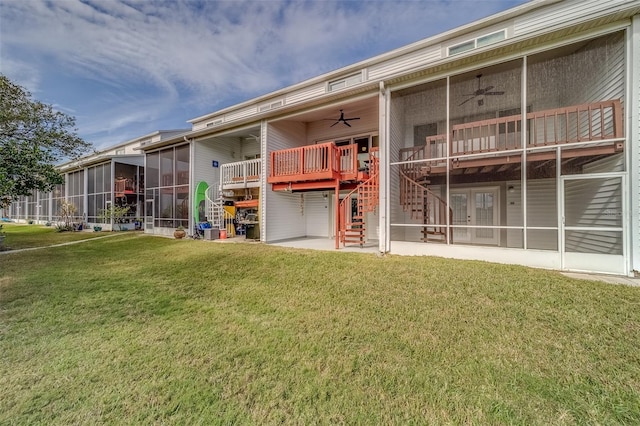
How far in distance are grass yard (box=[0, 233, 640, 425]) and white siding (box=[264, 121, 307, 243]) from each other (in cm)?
488

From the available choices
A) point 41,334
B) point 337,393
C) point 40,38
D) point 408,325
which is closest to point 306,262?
point 408,325

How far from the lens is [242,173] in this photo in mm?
11234

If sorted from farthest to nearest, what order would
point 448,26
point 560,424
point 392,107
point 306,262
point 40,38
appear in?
1. point 40,38
2. point 448,26
3. point 392,107
4. point 306,262
5. point 560,424

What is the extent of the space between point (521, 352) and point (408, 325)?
123cm

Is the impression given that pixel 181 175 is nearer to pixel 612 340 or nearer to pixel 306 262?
pixel 306 262

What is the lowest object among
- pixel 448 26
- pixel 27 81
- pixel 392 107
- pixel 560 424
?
pixel 560 424

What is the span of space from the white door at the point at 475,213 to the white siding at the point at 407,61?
514 centimetres

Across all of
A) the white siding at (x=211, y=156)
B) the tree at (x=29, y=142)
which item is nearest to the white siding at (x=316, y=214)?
the white siding at (x=211, y=156)

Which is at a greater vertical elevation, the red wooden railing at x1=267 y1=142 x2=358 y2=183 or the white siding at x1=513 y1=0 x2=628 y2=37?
the white siding at x1=513 y1=0 x2=628 y2=37

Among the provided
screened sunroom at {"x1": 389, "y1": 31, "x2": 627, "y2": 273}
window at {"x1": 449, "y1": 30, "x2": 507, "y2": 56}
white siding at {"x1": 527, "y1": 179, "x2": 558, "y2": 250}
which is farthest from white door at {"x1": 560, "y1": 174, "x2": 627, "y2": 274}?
window at {"x1": 449, "y1": 30, "x2": 507, "y2": 56}

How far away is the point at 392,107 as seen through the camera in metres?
7.84

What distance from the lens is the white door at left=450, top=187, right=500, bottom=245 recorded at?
852cm

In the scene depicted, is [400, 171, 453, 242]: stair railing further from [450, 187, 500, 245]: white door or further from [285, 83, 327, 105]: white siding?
[285, 83, 327, 105]: white siding

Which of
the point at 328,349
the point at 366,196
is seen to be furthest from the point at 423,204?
the point at 328,349
